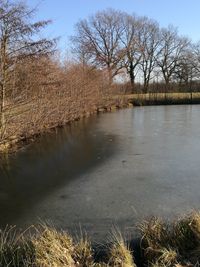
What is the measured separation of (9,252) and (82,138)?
29.9 ft

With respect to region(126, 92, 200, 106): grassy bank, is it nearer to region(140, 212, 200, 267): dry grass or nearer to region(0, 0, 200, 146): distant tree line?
region(0, 0, 200, 146): distant tree line

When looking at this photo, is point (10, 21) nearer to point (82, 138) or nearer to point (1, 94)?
point (1, 94)

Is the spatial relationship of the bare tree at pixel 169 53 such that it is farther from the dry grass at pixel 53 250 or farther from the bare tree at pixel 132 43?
the dry grass at pixel 53 250

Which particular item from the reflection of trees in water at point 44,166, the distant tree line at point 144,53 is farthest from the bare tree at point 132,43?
the reflection of trees in water at point 44,166

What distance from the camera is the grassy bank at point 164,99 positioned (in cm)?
3186

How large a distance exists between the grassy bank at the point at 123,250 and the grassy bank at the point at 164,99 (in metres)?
28.0

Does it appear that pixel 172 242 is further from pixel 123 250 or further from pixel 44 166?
pixel 44 166

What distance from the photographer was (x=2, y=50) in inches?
388

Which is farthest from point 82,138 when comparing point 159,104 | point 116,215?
point 159,104

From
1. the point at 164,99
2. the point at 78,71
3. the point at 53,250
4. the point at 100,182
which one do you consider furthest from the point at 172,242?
the point at 164,99

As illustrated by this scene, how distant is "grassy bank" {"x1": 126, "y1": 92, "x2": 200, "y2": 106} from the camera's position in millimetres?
31859

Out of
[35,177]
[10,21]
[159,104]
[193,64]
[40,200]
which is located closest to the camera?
[40,200]

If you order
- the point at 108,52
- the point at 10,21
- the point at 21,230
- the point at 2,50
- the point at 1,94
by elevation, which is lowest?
the point at 21,230

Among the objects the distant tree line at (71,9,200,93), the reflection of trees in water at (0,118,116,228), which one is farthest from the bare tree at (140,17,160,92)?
the reflection of trees in water at (0,118,116,228)
